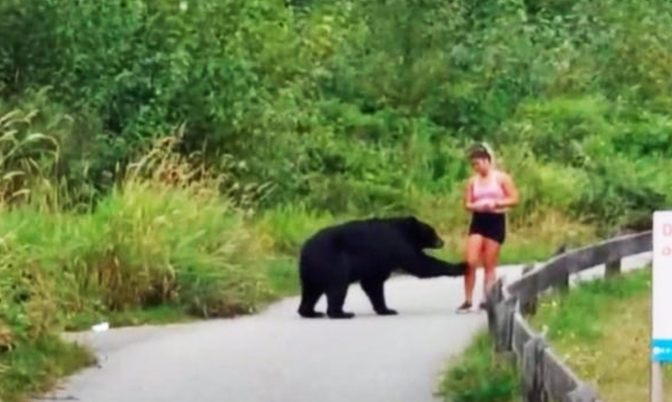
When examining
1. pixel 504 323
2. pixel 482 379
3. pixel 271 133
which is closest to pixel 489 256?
pixel 504 323

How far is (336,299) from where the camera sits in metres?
20.1

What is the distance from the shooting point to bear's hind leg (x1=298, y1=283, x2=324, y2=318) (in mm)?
20125

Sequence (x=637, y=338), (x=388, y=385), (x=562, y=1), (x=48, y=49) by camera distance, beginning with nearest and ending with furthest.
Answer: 1. (x=388, y=385)
2. (x=637, y=338)
3. (x=48, y=49)
4. (x=562, y=1)

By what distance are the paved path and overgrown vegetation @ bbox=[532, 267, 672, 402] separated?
0.79 meters

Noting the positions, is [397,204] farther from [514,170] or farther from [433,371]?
[433,371]

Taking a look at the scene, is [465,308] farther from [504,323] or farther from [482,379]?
[482,379]

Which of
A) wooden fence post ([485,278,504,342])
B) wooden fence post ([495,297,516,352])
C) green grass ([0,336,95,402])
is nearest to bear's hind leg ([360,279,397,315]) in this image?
wooden fence post ([485,278,504,342])

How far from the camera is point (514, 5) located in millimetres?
46594

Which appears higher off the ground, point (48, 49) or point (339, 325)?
point (48, 49)

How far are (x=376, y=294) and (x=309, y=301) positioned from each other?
2.25 ft

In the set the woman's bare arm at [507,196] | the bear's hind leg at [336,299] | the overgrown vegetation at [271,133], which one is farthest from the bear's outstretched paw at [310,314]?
the woman's bare arm at [507,196]

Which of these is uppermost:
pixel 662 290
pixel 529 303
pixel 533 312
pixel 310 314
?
pixel 662 290

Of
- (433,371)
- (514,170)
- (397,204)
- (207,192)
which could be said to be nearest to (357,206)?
(397,204)

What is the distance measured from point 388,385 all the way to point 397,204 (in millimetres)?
17564
